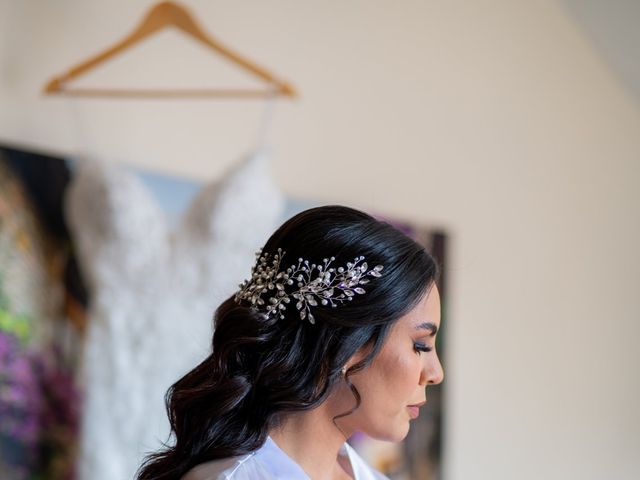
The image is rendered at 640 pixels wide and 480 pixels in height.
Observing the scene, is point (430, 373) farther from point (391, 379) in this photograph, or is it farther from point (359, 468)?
point (359, 468)

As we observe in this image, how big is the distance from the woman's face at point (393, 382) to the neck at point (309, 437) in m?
0.03

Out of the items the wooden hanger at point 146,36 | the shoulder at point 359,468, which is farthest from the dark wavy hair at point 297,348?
the wooden hanger at point 146,36

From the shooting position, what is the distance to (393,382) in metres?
1.34

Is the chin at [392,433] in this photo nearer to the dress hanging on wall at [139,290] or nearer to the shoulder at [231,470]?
the shoulder at [231,470]

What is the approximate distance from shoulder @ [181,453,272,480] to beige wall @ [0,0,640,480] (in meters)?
1.24

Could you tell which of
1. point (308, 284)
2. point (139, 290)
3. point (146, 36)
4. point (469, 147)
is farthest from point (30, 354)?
point (469, 147)

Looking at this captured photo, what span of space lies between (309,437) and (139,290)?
3.45 feet

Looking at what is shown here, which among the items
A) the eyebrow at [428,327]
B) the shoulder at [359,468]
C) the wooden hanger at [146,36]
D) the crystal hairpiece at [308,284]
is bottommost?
the shoulder at [359,468]

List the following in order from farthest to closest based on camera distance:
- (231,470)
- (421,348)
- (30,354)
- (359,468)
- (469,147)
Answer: (469,147)
(30,354)
(359,468)
(421,348)
(231,470)

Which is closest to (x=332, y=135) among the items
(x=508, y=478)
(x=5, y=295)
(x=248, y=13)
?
(x=248, y=13)

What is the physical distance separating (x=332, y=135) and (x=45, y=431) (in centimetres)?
135

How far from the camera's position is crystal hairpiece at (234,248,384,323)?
1.32 metres

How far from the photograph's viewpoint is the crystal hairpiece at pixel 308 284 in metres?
1.32

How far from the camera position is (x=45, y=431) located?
2289 millimetres
